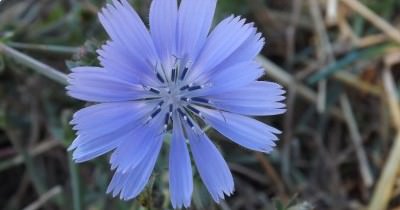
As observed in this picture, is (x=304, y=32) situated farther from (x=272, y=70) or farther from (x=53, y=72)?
(x=53, y=72)

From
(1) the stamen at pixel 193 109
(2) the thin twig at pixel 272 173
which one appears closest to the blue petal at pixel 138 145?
(1) the stamen at pixel 193 109

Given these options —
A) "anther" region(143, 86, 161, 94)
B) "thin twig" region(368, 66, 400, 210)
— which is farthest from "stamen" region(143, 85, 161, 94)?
"thin twig" region(368, 66, 400, 210)

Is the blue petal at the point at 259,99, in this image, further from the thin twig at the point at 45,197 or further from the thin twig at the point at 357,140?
the thin twig at the point at 357,140

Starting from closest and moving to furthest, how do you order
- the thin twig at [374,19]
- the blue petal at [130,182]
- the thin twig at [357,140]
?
1. the blue petal at [130,182]
2. the thin twig at [357,140]
3. the thin twig at [374,19]

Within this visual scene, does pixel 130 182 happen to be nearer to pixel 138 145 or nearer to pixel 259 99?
pixel 138 145

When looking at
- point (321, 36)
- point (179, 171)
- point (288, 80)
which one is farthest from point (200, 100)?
point (321, 36)

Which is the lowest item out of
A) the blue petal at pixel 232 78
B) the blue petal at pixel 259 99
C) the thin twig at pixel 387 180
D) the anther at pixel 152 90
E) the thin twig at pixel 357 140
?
the thin twig at pixel 387 180

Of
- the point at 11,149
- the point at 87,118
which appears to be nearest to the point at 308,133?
the point at 11,149
